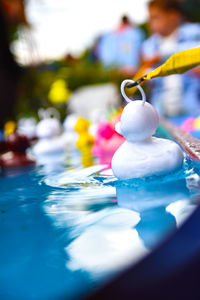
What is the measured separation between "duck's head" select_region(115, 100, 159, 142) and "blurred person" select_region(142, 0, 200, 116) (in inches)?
182

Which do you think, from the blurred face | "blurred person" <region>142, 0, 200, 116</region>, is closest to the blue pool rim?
"blurred person" <region>142, 0, 200, 116</region>

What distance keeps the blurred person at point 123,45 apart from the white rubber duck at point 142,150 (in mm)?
11742

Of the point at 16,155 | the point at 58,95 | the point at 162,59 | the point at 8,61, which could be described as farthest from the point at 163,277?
the point at 8,61

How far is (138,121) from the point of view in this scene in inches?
68.0

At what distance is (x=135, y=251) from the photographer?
3.46 ft

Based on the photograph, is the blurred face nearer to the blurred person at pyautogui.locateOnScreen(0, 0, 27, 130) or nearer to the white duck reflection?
the blurred person at pyautogui.locateOnScreen(0, 0, 27, 130)

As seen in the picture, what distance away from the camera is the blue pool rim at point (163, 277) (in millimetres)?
686

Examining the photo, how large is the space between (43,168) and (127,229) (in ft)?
5.88

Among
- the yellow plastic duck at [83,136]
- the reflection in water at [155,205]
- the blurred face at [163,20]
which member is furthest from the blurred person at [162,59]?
the reflection in water at [155,205]

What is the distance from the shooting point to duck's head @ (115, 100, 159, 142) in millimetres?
1730

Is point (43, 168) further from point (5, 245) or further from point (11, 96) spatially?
point (11, 96)

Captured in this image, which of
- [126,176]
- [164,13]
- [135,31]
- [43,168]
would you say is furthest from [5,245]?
[135,31]

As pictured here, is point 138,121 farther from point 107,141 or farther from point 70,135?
point 70,135

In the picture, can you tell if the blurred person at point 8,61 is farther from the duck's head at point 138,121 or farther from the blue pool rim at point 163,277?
the blue pool rim at point 163,277
